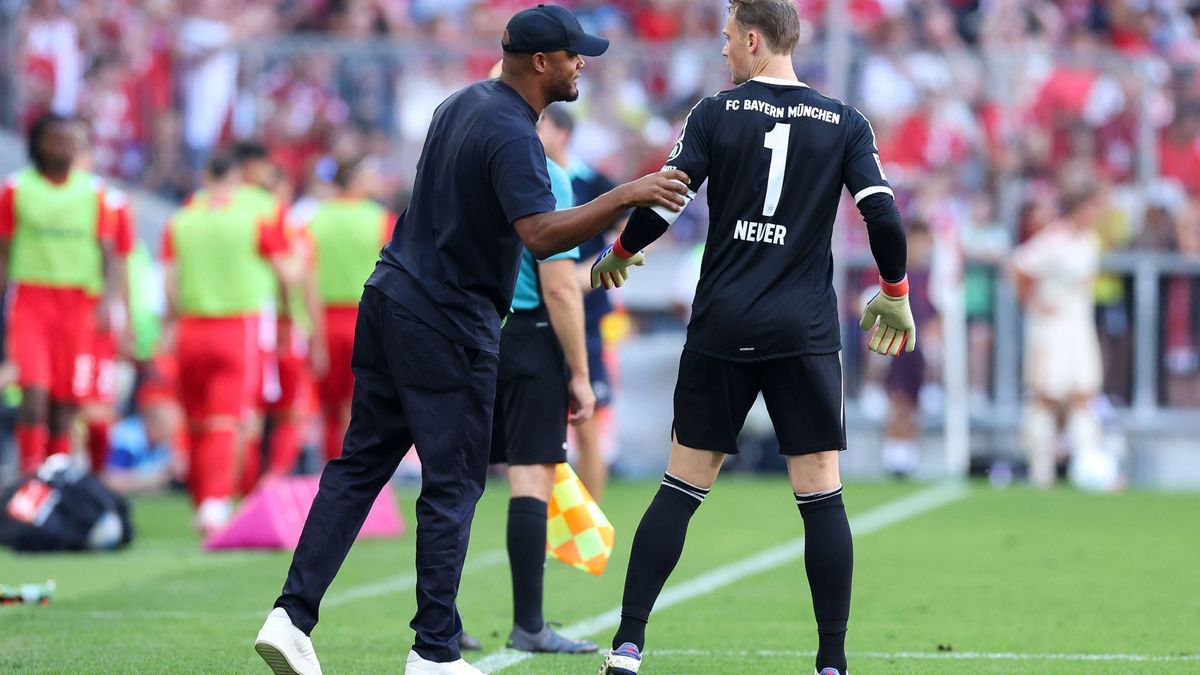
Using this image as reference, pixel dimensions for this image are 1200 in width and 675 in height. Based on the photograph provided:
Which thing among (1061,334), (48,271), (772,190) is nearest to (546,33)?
(772,190)

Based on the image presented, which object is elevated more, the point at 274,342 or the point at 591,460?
the point at 274,342

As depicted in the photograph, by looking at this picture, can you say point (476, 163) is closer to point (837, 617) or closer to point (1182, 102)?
point (837, 617)

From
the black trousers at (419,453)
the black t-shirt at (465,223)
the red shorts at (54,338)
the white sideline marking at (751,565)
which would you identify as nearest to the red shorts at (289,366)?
the red shorts at (54,338)

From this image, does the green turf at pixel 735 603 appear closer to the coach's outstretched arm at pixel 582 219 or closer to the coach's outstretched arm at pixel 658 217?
the coach's outstretched arm at pixel 658 217

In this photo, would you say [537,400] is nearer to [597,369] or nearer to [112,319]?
[597,369]

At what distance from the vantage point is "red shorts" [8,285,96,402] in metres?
11.6

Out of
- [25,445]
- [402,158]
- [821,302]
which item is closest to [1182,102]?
[402,158]

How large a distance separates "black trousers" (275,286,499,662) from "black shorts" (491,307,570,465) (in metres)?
1.35

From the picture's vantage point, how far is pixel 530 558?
7234 mm

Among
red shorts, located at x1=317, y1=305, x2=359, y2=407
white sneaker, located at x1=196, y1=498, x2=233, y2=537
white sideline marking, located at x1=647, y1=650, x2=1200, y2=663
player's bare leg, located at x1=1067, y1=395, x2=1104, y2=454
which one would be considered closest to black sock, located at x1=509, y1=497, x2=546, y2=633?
white sideline marking, located at x1=647, y1=650, x2=1200, y2=663

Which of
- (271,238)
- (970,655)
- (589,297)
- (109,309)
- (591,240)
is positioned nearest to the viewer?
(970,655)

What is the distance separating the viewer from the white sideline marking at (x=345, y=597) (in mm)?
8117

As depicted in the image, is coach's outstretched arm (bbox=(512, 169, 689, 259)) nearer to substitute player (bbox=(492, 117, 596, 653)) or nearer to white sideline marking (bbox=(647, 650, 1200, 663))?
substitute player (bbox=(492, 117, 596, 653))

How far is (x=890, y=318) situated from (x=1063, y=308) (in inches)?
458
